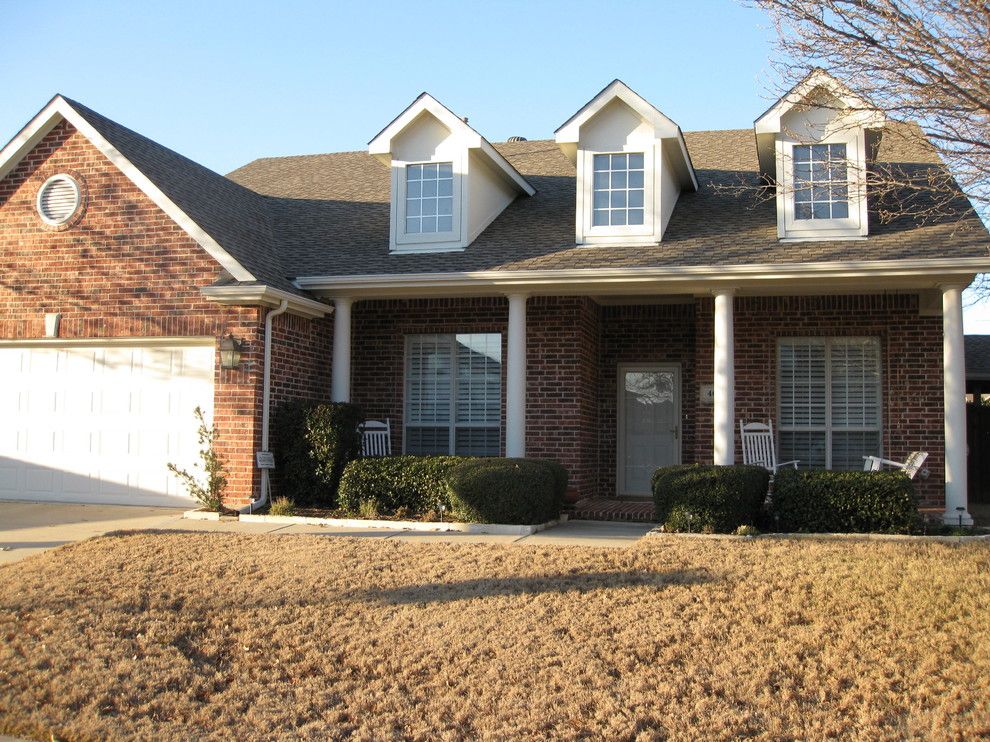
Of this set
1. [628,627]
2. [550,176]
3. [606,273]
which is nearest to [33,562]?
[628,627]

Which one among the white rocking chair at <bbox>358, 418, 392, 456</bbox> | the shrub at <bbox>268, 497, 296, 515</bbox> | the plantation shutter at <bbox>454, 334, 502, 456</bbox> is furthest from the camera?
the plantation shutter at <bbox>454, 334, 502, 456</bbox>

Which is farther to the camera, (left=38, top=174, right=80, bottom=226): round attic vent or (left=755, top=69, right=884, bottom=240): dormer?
(left=38, top=174, right=80, bottom=226): round attic vent

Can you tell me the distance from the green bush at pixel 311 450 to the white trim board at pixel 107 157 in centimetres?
195

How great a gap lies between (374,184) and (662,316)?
20.0ft

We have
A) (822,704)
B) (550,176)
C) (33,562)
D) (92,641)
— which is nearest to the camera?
(822,704)

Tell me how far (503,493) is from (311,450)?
2927 mm

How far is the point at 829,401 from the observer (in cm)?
1395

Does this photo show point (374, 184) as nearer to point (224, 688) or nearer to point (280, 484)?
point (280, 484)

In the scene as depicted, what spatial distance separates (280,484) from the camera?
42.6ft

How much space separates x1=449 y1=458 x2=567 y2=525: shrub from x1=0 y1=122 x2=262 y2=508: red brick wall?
2.88 metres

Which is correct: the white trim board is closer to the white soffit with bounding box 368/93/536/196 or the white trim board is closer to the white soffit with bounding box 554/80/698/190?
the white soffit with bounding box 368/93/536/196

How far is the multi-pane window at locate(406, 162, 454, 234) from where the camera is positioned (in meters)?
14.7

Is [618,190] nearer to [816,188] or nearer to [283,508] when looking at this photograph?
[816,188]

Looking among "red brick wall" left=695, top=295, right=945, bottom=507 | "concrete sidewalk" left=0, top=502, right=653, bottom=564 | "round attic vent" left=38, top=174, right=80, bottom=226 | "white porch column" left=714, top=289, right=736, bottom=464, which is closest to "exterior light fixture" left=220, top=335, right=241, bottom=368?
"concrete sidewalk" left=0, top=502, right=653, bottom=564
